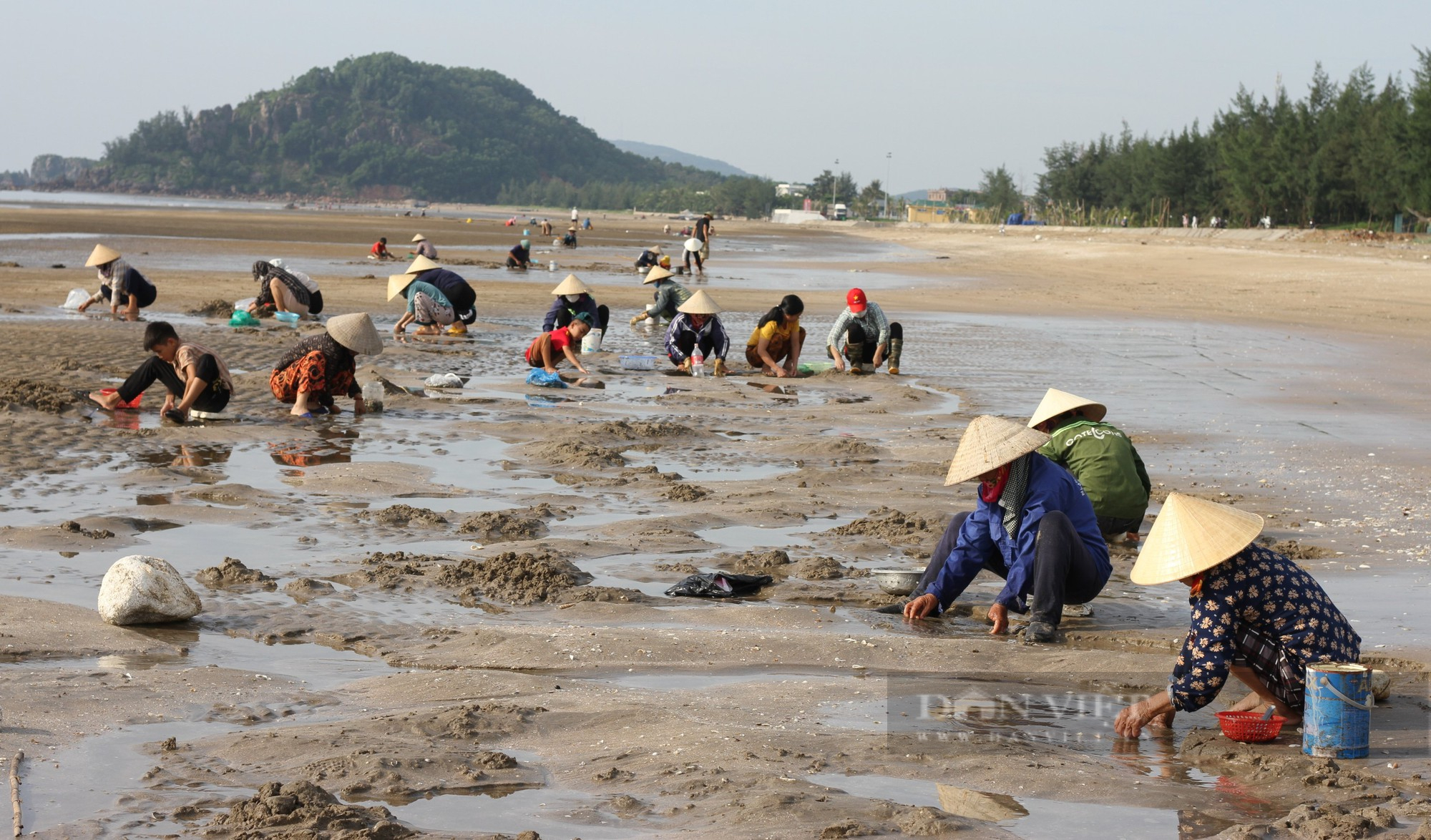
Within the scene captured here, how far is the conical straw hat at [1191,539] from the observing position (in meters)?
4.36

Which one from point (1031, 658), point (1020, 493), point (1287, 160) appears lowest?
point (1031, 658)

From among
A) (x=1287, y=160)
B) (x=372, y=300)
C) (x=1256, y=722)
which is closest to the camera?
(x=1256, y=722)

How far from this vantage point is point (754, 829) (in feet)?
12.1

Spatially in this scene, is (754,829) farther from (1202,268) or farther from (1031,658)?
(1202,268)

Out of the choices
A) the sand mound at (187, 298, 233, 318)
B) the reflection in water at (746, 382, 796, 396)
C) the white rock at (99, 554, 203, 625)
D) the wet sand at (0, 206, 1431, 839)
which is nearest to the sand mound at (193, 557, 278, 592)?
the wet sand at (0, 206, 1431, 839)

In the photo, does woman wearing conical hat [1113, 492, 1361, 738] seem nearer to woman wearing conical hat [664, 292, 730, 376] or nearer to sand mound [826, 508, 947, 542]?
sand mound [826, 508, 947, 542]

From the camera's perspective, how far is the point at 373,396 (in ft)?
37.8

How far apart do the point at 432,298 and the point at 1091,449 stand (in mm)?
11654

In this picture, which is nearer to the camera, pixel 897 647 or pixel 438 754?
pixel 438 754

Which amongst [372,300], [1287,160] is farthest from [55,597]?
[1287,160]

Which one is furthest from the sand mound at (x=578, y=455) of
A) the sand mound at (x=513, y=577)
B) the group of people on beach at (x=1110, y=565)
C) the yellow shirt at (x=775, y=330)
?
the yellow shirt at (x=775, y=330)

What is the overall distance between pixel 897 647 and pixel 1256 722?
1.50m

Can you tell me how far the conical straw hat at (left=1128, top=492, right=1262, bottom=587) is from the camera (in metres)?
4.36

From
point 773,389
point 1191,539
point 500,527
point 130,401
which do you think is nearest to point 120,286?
point 130,401
